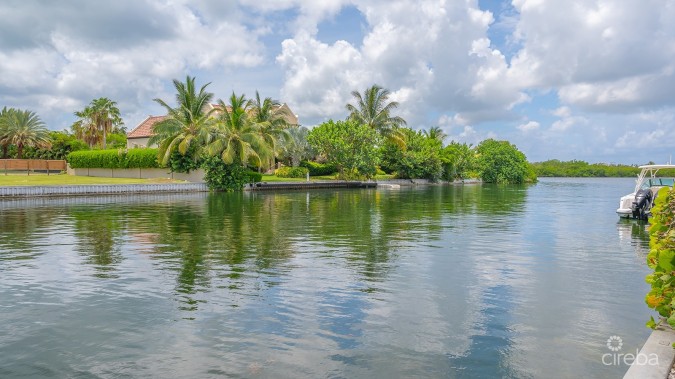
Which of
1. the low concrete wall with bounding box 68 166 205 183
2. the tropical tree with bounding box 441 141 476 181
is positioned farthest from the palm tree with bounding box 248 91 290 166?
the tropical tree with bounding box 441 141 476 181

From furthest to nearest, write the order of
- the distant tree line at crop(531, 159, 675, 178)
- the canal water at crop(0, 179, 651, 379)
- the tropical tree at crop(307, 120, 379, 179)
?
the distant tree line at crop(531, 159, 675, 178) < the tropical tree at crop(307, 120, 379, 179) < the canal water at crop(0, 179, 651, 379)

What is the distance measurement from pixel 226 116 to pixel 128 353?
1917 inches

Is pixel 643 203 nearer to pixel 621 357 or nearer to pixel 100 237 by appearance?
pixel 621 357

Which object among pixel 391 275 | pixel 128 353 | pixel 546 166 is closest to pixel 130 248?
pixel 391 275

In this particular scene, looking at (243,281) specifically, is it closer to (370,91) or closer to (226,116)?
(226,116)

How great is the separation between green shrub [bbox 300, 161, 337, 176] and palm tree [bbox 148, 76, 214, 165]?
70.1 ft

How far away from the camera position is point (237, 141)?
50.8m

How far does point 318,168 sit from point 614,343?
65.4 meters

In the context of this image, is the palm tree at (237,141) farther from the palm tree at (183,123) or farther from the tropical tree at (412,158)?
the tropical tree at (412,158)

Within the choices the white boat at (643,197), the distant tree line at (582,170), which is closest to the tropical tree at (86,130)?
the white boat at (643,197)

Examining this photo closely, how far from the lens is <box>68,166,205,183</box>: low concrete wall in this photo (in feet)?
181

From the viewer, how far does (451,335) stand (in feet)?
23.6

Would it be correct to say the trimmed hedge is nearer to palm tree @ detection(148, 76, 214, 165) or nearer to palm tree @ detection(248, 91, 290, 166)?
palm tree @ detection(148, 76, 214, 165)

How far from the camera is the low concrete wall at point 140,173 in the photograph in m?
55.2
